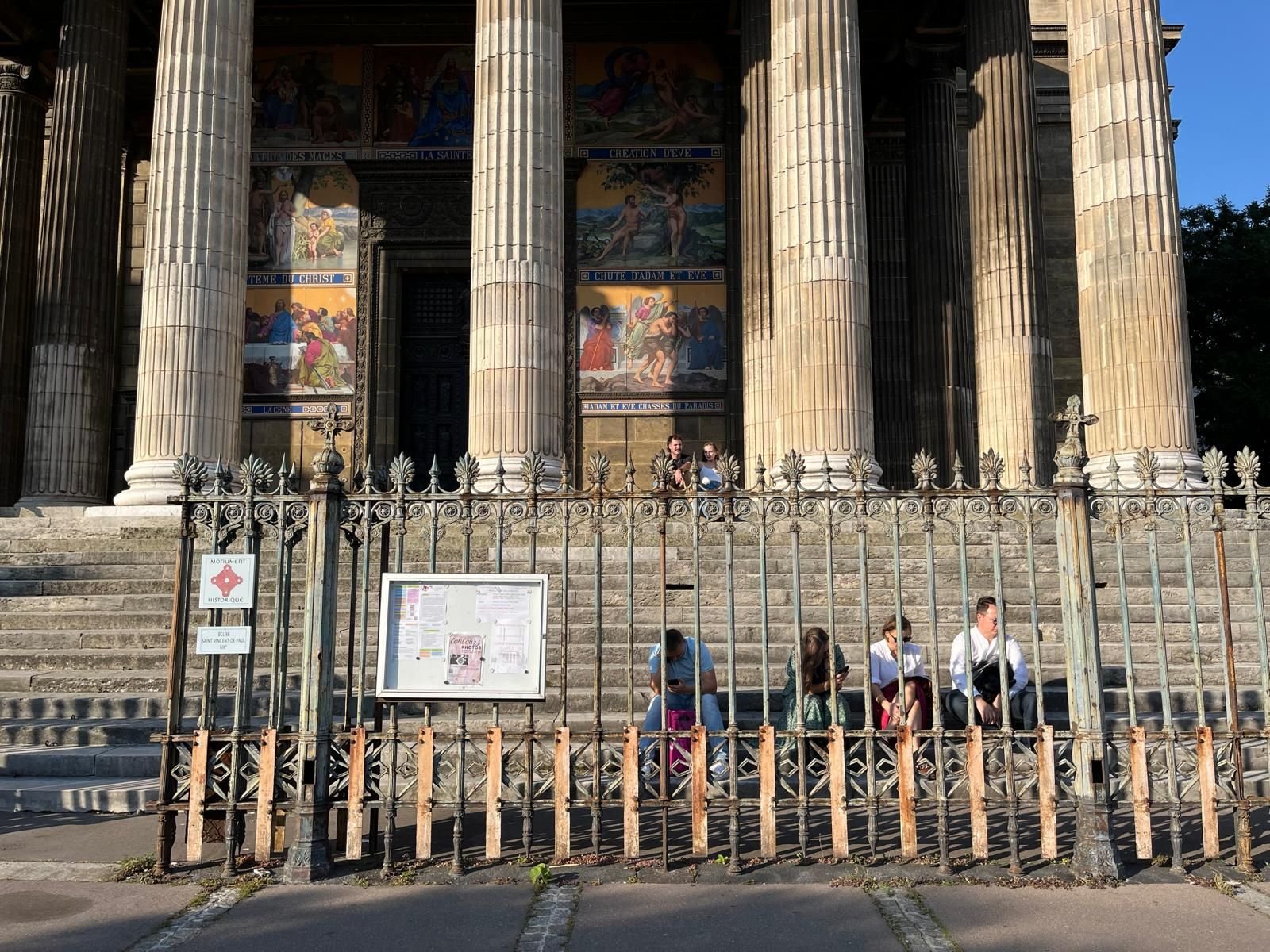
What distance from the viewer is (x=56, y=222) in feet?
54.3

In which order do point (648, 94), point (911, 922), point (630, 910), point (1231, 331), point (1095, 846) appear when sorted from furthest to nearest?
point (1231, 331), point (648, 94), point (1095, 846), point (630, 910), point (911, 922)

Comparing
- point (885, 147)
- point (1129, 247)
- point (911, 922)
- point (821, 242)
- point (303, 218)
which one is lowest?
point (911, 922)

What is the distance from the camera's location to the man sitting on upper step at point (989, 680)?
23.7 feet

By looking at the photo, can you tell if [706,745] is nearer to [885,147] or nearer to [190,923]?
[190,923]

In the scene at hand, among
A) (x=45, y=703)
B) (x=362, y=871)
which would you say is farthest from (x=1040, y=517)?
(x=45, y=703)

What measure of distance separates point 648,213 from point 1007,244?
638 cm

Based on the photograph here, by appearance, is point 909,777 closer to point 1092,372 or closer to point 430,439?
point 1092,372

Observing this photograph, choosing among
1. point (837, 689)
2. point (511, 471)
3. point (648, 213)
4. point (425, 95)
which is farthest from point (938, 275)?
point (837, 689)

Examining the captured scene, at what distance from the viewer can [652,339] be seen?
19.1 metres

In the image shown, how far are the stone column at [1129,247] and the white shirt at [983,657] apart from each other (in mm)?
6086

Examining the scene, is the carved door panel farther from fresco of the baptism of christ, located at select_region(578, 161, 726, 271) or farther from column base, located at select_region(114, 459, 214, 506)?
column base, located at select_region(114, 459, 214, 506)

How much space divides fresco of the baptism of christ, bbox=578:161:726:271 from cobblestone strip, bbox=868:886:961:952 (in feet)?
50.8

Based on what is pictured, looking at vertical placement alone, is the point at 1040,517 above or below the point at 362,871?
above

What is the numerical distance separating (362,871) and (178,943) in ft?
3.90
